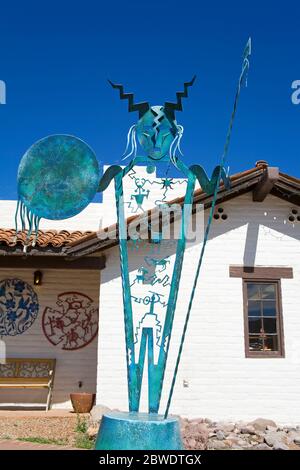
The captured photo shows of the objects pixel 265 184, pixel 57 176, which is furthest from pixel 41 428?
pixel 265 184

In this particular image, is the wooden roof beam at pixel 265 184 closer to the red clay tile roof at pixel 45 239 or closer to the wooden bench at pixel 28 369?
the red clay tile roof at pixel 45 239

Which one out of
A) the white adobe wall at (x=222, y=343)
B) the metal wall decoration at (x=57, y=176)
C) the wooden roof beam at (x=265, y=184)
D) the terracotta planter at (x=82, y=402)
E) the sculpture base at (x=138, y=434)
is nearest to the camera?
the sculpture base at (x=138, y=434)

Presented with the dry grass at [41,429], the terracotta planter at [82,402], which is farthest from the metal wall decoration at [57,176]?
the terracotta planter at [82,402]

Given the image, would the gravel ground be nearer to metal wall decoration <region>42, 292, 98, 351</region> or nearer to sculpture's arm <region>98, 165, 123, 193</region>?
metal wall decoration <region>42, 292, 98, 351</region>

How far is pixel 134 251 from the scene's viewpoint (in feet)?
26.1

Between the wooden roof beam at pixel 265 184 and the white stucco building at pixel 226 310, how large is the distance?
0.02 metres

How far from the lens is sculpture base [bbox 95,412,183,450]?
323cm

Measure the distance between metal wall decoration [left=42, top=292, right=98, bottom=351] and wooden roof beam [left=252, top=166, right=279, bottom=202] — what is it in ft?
12.4

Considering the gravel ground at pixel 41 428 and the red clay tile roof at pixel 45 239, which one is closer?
the gravel ground at pixel 41 428

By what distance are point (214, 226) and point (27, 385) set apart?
4376 mm

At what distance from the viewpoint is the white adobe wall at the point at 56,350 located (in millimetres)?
8664

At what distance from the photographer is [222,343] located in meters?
7.68
